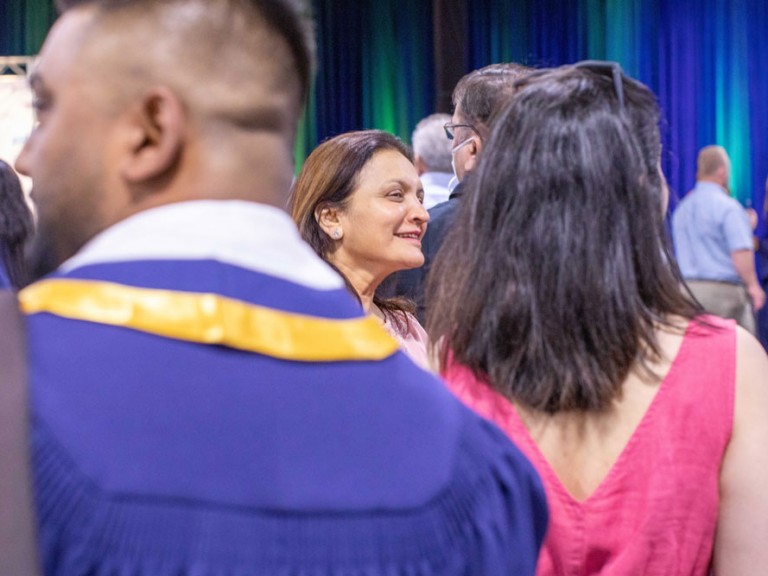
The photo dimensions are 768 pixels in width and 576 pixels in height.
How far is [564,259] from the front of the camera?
1.59 metres

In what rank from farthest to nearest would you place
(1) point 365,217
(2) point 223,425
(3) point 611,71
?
(1) point 365,217
(3) point 611,71
(2) point 223,425

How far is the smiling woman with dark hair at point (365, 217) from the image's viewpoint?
10.2 feet

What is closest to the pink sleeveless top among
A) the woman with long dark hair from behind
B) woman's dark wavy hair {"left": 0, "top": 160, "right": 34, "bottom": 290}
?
the woman with long dark hair from behind

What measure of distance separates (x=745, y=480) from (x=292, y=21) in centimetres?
90

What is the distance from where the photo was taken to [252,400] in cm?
89

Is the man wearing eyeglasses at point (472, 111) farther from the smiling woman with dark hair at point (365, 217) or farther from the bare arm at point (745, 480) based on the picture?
the bare arm at point (745, 480)

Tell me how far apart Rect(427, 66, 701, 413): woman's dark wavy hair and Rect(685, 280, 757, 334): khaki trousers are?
18.3ft

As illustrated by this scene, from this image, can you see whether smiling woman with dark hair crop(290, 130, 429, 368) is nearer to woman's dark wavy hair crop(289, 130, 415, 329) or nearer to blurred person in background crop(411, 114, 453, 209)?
woman's dark wavy hair crop(289, 130, 415, 329)

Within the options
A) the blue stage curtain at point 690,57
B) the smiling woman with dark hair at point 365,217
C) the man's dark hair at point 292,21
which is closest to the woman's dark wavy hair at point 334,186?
the smiling woman with dark hair at point 365,217

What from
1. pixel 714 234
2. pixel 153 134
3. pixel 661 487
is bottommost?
pixel 714 234

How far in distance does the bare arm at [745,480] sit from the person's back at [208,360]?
62 centimetres

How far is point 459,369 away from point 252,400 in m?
0.79

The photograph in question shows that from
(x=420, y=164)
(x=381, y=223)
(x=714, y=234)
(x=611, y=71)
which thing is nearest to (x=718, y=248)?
(x=714, y=234)

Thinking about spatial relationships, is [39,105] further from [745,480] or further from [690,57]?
[690,57]
